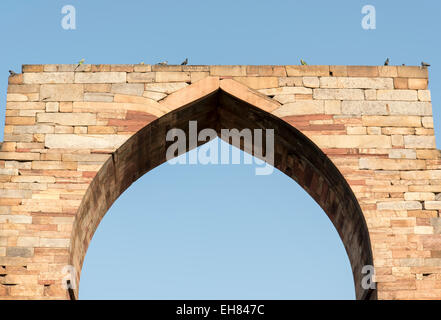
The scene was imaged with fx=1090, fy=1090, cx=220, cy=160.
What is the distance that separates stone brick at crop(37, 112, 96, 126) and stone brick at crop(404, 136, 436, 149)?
460 centimetres

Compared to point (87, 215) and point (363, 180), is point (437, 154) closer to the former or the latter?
point (363, 180)

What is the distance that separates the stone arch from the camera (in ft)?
51.8

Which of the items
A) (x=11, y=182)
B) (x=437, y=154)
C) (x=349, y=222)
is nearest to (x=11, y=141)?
(x=11, y=182)

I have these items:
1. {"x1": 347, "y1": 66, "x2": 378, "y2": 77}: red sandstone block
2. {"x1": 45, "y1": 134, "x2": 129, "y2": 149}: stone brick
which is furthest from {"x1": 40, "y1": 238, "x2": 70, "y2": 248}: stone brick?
{"x1": 347, "y1": 66, "x2": 378, "y2": 77}: red sandstone block

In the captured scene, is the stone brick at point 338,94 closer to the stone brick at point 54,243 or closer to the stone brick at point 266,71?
the stone brick at point 266,71

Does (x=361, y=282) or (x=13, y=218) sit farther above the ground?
(x=13, y=218)

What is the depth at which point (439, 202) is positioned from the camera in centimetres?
1547

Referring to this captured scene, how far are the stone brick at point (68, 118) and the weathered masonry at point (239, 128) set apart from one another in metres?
0.01

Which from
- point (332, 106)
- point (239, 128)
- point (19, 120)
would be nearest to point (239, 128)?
point (239, 128)

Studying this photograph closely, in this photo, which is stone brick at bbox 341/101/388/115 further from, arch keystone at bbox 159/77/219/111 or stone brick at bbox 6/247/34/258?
stone brick at bbox 6/247/34/258

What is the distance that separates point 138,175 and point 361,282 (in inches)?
157
